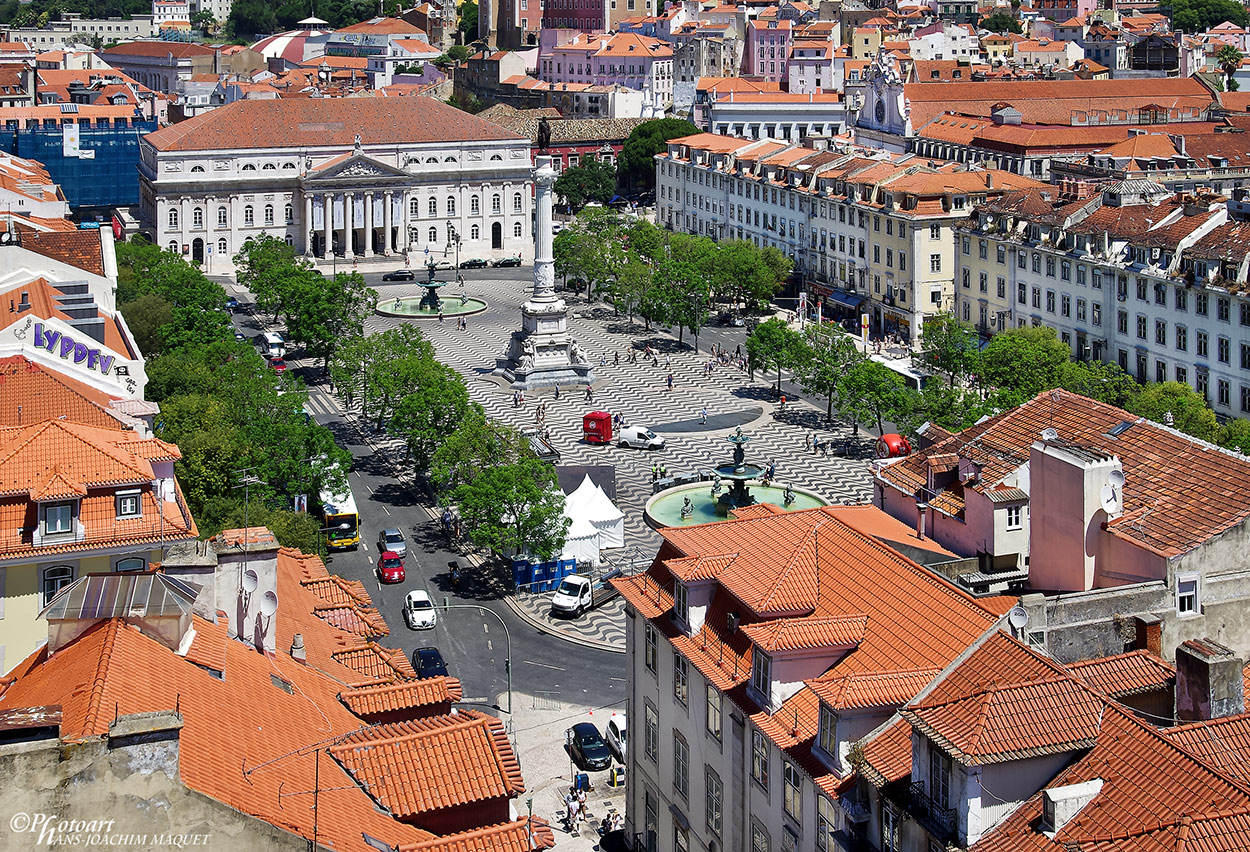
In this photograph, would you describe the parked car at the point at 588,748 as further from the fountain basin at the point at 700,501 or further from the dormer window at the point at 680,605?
the fountain basin at the point at 700,501

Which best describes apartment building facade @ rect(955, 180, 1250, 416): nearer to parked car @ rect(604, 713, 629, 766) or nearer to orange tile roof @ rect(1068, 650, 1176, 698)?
parked car @ rect(604, 713, 629, 766)

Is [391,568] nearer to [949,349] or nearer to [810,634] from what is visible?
[810,634]

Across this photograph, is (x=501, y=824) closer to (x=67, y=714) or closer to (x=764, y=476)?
(x=67, y=714)

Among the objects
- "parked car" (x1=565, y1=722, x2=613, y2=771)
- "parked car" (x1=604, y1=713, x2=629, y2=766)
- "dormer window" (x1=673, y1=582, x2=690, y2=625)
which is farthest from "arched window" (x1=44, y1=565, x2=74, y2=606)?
"parked car" (x1=604, y1=713, x2=629, y2=766)

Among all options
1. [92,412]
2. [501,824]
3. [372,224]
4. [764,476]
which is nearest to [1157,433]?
[501,824]

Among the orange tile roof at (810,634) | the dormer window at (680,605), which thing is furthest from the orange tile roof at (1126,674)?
the dormer window at (680,605)

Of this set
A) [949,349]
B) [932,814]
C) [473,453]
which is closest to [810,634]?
[932,814]

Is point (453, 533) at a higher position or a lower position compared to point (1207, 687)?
lower
